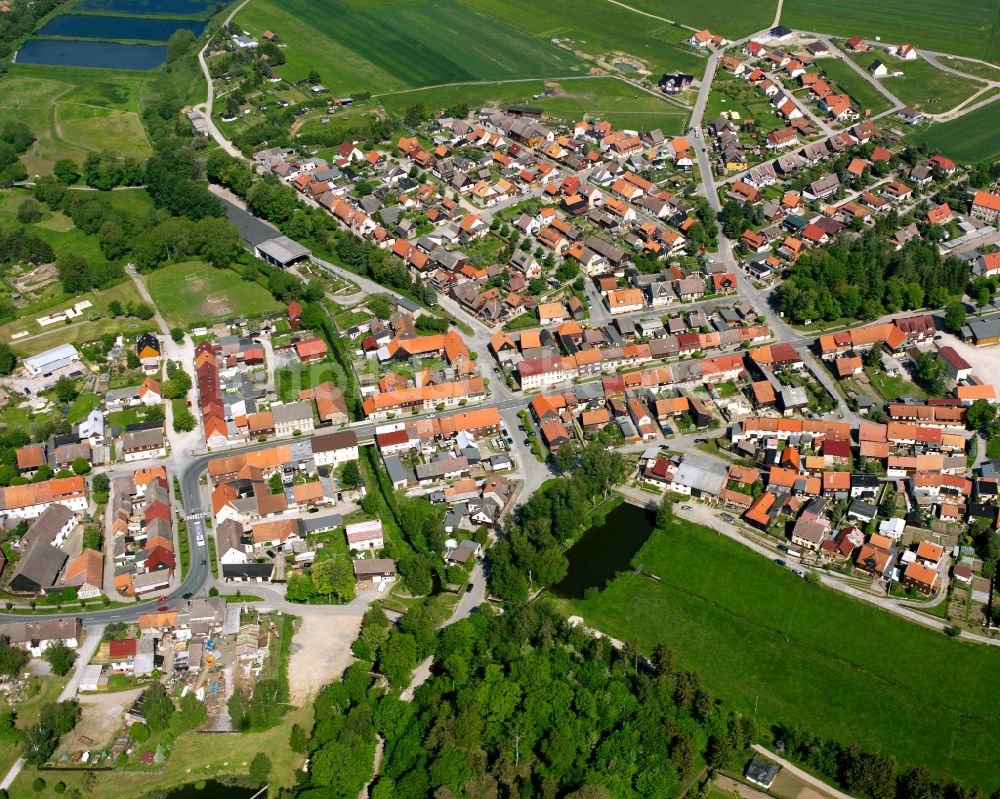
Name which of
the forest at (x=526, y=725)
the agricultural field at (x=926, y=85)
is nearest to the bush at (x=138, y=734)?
the forest at (x=526, y=725)

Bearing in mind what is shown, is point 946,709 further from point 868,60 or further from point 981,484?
point 868,60

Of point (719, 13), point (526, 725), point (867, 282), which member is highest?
point (719, 13)

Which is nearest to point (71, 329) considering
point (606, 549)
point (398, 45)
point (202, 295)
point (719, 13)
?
point (202, 295)

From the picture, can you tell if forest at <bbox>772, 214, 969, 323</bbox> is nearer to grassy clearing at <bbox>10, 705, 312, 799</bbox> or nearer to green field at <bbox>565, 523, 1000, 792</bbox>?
green field at <bbox>565, 523, 1000, 792</bbox>

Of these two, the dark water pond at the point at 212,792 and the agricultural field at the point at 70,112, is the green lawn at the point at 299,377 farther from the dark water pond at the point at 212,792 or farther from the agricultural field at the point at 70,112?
the agricultural field at the point at 70,112

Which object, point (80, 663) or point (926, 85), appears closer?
point (80, 663)

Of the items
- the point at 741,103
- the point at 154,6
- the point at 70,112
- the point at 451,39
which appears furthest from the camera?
the point at 154,6

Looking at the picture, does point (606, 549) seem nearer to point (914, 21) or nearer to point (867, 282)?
point (867, 282)
